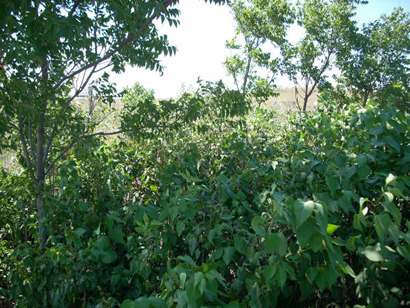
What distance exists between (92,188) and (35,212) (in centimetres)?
51

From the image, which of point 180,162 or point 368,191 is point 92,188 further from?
point 368,191

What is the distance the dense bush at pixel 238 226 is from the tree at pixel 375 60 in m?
13.5

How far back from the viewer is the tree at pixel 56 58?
7.95 ft

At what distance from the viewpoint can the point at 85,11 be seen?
2859mm

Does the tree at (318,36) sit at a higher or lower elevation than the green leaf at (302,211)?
higher

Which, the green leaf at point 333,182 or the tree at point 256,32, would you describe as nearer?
the green leaf at point 333,182

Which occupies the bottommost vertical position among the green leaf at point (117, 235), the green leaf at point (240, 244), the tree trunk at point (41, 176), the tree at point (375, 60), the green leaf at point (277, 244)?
the green leaf at point (277, 244)

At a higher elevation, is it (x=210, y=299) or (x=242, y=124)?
(x=242, y=124)

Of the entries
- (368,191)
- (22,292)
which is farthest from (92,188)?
(368,191)

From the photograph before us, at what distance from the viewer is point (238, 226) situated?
1.71 m

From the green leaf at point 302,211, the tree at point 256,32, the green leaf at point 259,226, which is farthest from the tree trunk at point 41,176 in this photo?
the tree at point 256,32

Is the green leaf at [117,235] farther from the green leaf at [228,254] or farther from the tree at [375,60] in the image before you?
the tree at [375,60]

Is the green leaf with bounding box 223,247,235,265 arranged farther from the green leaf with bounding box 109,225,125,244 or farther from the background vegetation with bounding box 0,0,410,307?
the green leaf with bounding box 109,225,125,244

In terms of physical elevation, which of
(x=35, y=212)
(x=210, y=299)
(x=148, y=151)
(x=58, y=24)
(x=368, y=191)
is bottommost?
(x=210, y=299)
